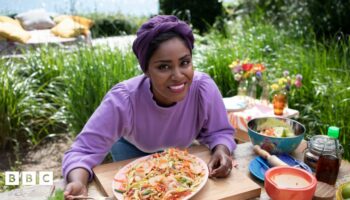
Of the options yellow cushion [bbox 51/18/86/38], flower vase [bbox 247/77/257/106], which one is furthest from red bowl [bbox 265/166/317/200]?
yellow cushion [bbox 51/18/86/38]

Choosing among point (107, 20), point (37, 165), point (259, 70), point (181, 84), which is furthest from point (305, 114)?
point (107, 20)

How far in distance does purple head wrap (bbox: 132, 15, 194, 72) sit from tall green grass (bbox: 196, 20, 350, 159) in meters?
1.75

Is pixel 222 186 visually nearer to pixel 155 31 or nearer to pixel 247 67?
pixel 155 31

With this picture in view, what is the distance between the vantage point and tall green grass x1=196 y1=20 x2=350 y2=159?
3023 millimetres

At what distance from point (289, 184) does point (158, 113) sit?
685 mm

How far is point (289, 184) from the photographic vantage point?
1.24 meters

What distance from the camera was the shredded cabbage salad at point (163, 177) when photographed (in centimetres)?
119

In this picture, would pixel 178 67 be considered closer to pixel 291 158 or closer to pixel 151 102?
pixel 151 102

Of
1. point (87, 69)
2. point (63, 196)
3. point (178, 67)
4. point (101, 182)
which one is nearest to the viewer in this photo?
point (63, 196)

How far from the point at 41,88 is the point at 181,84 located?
2725 mm

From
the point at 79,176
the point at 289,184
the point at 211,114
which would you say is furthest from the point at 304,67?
the point at 79,176

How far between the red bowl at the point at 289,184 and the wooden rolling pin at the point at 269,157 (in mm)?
104

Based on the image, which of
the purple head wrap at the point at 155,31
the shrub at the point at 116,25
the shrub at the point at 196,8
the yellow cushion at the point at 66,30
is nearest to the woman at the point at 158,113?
the purple head wrap at the point at 155,31

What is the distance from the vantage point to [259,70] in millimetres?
3254
